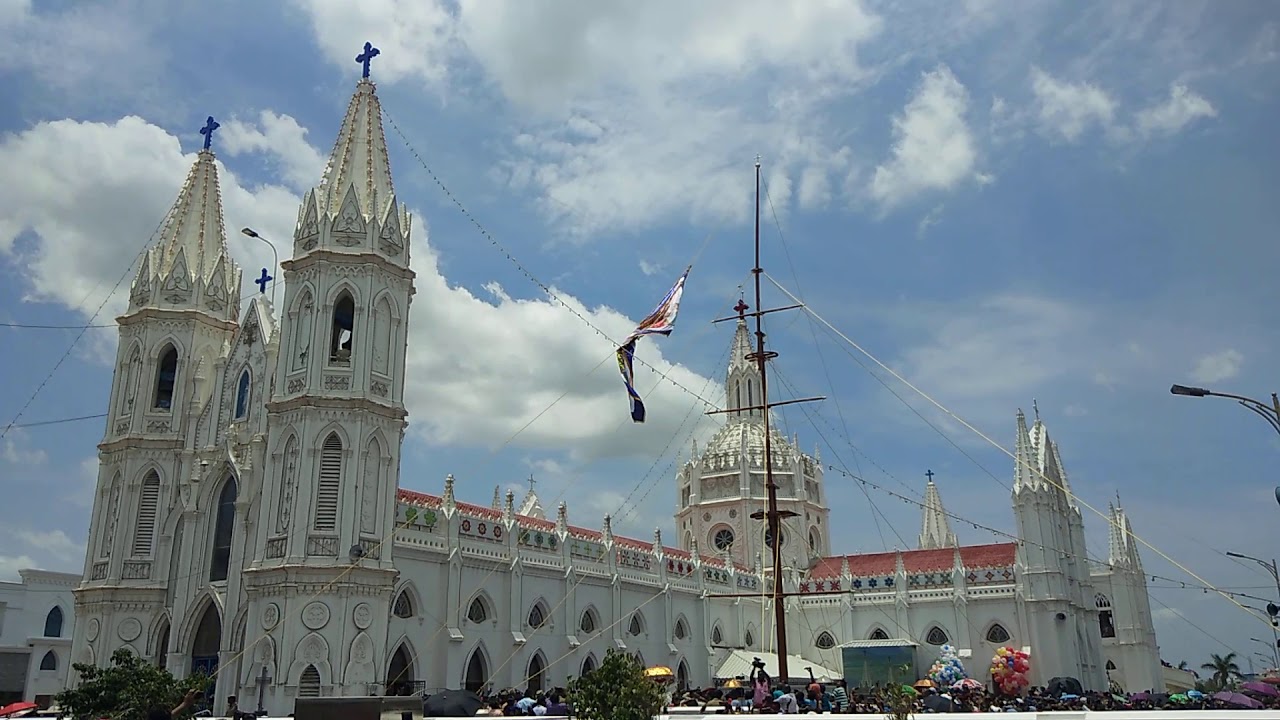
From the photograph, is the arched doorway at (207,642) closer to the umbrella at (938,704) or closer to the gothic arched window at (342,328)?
the gothic arched window at (342,328)

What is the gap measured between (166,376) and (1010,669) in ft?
139

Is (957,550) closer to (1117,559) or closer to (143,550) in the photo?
(1117,559)

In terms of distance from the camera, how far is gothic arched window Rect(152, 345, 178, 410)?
134ft

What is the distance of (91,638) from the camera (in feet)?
123

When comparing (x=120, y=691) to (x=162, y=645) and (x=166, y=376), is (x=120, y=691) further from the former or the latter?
(x=166, y=376)

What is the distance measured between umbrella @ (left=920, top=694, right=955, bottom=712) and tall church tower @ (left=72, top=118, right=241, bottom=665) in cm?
2784

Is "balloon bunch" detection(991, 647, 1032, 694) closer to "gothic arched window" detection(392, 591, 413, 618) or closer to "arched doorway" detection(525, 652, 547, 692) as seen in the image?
"arched doorway" detection(525, 652, 547, 692)

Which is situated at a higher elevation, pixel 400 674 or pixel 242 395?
pixel 242 395

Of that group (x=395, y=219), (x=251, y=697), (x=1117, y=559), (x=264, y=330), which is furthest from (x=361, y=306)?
(x=1117, y=559)

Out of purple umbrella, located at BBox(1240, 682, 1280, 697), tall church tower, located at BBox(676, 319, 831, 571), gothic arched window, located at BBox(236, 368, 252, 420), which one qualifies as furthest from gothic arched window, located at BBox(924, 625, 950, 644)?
gothic arched window, located at BBox(236, 368, 252, 420)

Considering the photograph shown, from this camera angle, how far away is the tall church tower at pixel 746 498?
221ft

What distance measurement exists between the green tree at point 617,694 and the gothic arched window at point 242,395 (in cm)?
2517

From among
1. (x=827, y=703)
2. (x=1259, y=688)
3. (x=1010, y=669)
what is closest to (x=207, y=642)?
(x=827, y=703)

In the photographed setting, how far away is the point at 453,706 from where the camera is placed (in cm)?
2809
